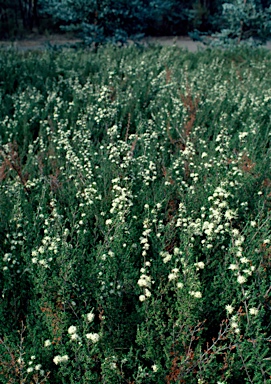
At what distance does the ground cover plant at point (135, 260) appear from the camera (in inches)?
91.0

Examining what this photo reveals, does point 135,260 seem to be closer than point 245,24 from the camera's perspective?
Yes

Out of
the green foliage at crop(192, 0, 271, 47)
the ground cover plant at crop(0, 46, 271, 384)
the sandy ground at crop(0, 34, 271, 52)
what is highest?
the green foliage at crop(192, 0, 271, 47)

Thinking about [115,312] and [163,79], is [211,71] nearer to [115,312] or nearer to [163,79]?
[163,79]

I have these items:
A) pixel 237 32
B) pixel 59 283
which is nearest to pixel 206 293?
pixel 59 283

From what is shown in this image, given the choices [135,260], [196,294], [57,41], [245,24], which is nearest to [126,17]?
[245,24]

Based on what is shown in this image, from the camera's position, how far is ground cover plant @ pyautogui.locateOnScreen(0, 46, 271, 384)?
2311mm

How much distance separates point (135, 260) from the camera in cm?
309

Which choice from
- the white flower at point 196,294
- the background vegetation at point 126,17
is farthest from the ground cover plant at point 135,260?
the background vegetation at point 126,17

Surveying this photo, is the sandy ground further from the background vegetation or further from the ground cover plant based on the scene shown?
the ground cover plant

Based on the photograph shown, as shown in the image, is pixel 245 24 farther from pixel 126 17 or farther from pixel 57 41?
pixel 57 41

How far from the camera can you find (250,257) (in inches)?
113

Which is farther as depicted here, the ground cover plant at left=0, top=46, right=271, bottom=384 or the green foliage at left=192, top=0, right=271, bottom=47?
the green foliage at left=192, top=0, right=271, bottom=47

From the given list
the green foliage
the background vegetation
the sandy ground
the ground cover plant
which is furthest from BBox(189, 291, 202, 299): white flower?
the sandy ground

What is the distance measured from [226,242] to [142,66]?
5724mm
